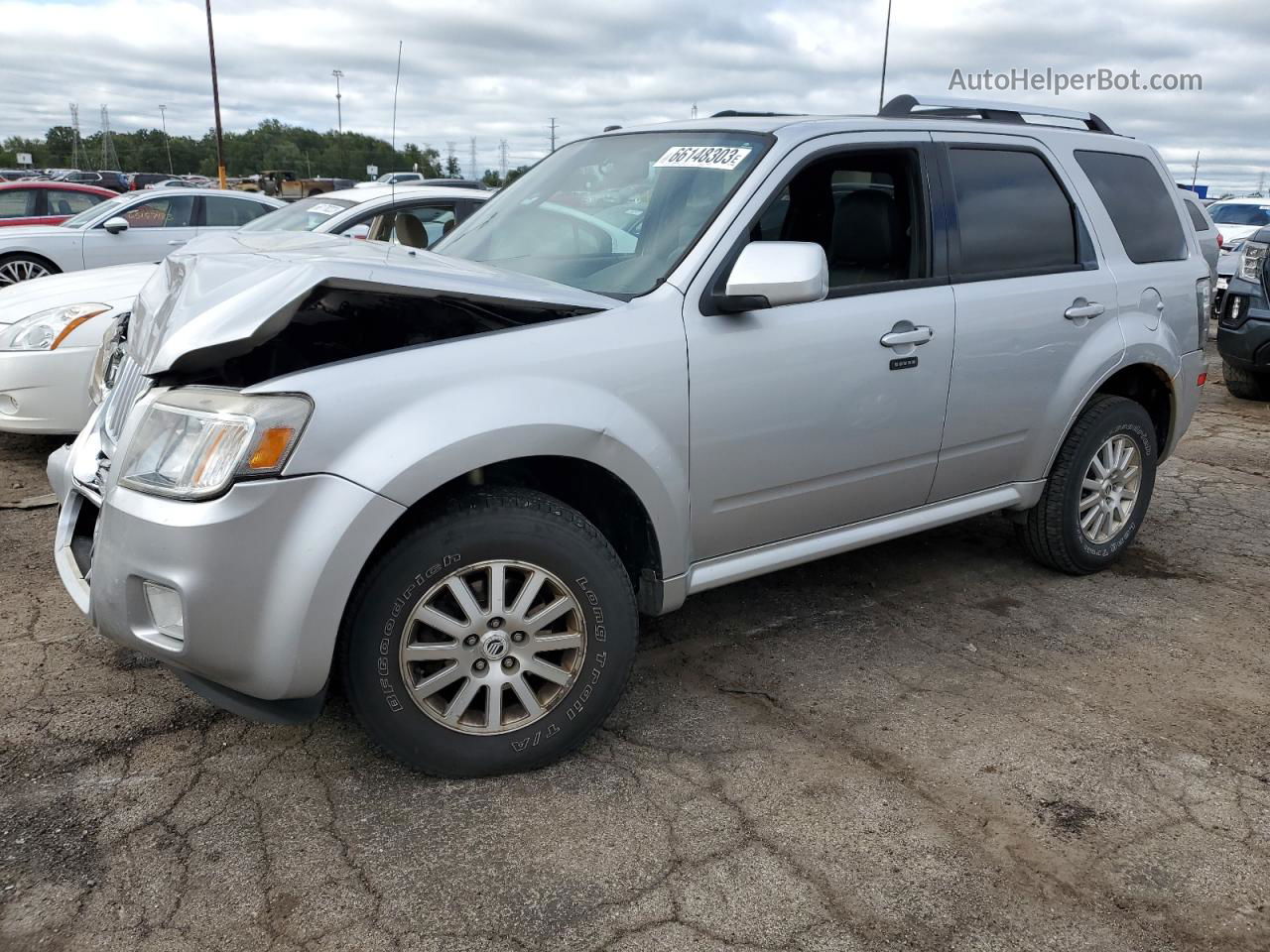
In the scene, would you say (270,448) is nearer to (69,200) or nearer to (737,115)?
(737,115)

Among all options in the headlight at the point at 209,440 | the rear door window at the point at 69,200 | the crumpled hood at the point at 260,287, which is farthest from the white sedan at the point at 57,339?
the rear door window at the point at 69,200

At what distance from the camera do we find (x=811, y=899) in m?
2.38

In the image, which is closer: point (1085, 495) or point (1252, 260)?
point (1085, 495)

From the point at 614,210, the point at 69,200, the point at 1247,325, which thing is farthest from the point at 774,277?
the point at 69,200

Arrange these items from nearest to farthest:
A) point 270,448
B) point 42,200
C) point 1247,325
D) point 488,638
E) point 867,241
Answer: point 270,448, point 488,638, point 867,241, point 1247,325, point 42,200

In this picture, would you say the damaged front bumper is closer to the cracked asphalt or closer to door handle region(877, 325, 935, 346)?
the cracked asphalt

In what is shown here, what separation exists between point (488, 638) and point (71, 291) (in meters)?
4.32

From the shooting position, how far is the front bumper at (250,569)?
7.77 feet

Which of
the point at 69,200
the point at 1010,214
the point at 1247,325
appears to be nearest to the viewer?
the point at 1010,214

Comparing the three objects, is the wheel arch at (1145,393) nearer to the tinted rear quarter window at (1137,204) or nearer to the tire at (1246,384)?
the tinted rear quarter window at (1137,204)

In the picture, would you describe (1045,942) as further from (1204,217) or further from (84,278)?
(1204,217)

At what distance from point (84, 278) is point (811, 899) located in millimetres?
5423

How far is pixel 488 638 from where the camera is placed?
2691 mm

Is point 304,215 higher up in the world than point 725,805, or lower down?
higher up
